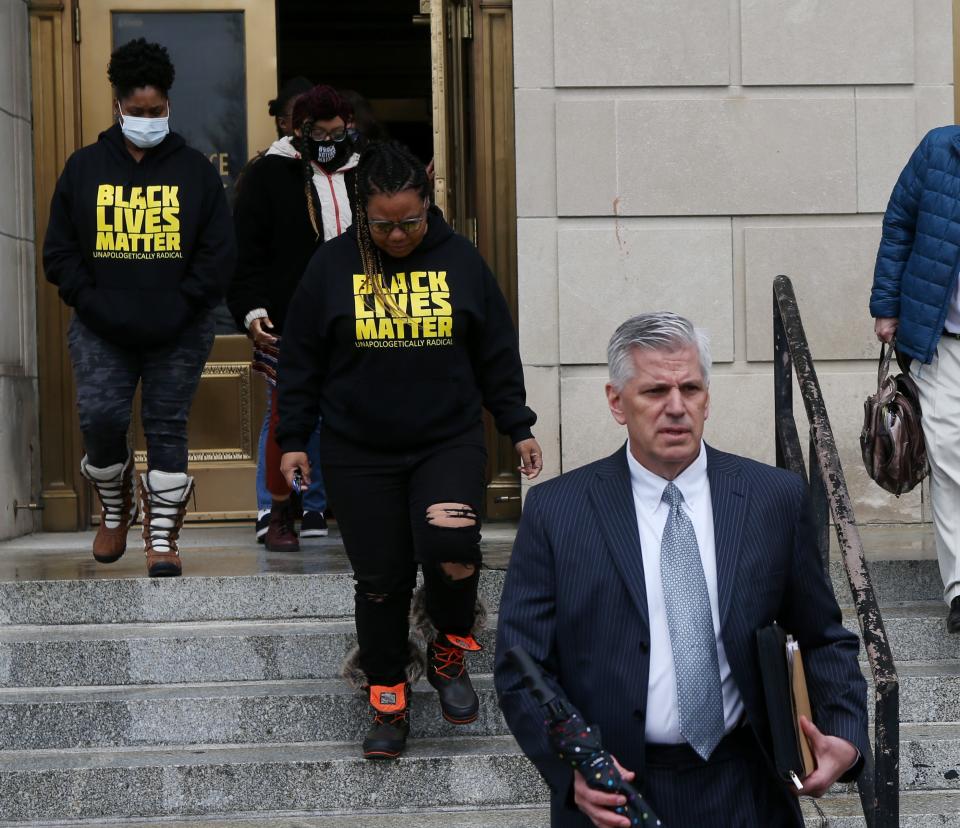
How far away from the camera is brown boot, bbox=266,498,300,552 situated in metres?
7.09

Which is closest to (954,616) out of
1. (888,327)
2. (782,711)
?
(888,327)

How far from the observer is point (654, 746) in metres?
2.97

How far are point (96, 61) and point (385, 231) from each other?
407cm

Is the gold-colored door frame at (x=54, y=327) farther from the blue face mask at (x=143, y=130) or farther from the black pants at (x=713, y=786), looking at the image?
the black pants at (x=713, y=786)

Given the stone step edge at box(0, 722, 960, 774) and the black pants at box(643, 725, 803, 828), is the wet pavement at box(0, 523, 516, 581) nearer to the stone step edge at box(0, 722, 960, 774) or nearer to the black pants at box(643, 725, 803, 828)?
the stone step edge at box(0, 722, 960, 774)

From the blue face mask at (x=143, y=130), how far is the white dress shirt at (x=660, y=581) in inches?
142

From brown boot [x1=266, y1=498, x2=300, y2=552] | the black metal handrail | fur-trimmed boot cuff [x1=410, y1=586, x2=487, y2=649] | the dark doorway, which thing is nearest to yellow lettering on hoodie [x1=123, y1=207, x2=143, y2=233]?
brown boot [x1=266, y1=498, x2=300, y2=552]

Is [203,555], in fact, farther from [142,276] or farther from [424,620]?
[424,620]

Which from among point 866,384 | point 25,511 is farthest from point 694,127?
point 25,511

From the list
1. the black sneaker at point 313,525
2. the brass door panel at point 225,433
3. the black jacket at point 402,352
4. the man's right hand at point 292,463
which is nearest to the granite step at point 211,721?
the man's right hand at point 292,463

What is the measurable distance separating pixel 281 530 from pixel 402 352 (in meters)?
2.46

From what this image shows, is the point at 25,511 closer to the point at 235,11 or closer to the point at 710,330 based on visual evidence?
the point at 235,11

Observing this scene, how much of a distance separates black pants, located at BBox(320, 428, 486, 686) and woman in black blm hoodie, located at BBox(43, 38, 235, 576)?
1402mm

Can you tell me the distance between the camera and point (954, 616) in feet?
18.5
